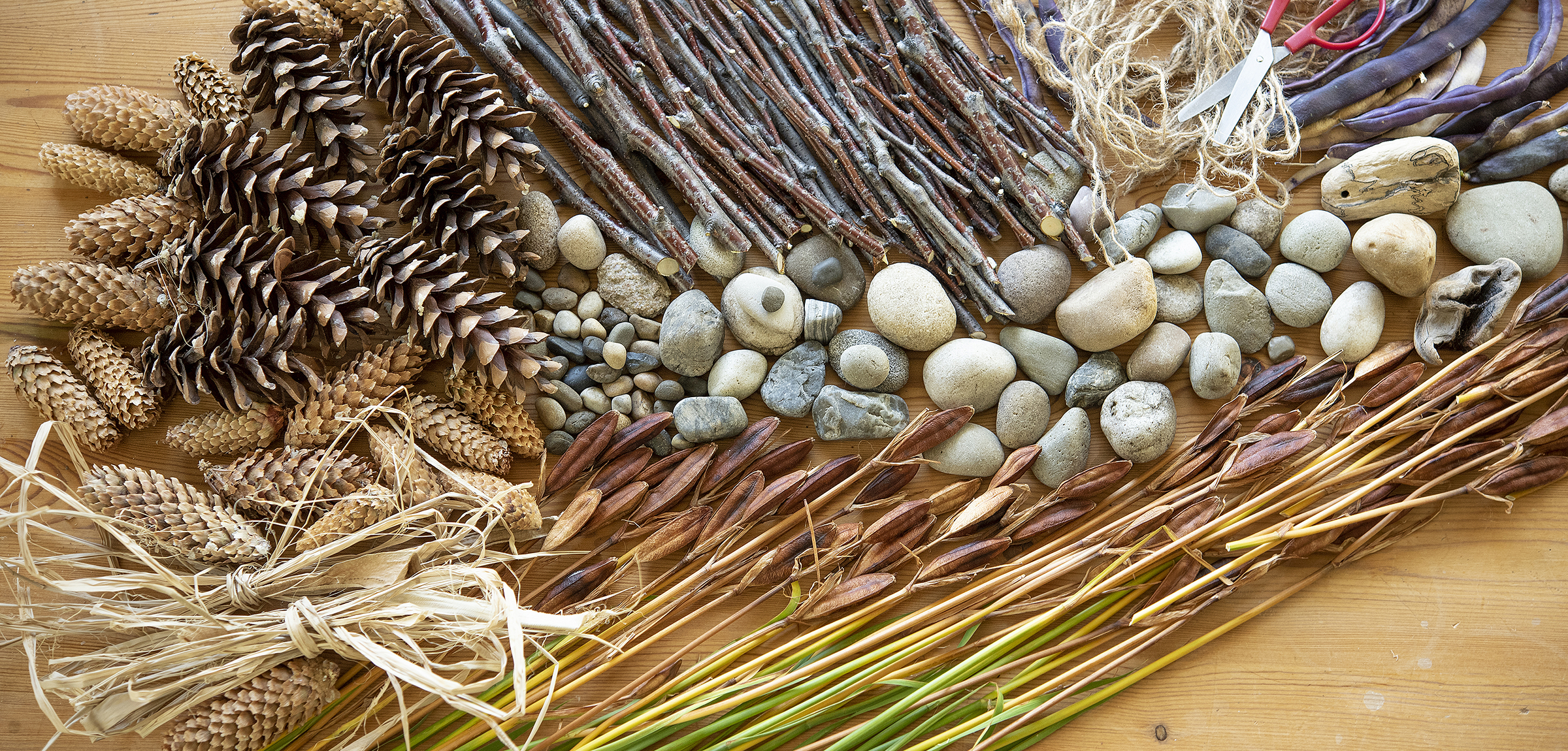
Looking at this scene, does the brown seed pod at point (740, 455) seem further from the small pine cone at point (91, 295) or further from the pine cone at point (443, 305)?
the small pine cone at point (91, 295)

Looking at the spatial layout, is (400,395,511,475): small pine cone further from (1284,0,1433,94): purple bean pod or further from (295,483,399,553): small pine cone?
(1284,0,1433,94): purple bean pod

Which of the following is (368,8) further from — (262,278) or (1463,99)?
(1463,99)

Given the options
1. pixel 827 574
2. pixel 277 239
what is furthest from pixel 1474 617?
pixel 277 239

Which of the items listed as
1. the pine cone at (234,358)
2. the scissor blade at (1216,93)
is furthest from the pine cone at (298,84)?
the scissor blade at (1216,93)

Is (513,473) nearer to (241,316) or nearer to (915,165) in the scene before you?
(241,316)

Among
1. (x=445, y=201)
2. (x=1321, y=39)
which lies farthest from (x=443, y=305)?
(x=1321, y=39)

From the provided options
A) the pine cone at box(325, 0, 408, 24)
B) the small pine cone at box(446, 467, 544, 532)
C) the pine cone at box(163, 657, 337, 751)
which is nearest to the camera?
the pine cone at box(163, 657, 337, 751)

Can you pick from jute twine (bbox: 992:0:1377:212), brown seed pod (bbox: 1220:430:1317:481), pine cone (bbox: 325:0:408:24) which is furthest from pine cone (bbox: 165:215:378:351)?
brown seed pod (bbox: 1220:430:1317:481)
